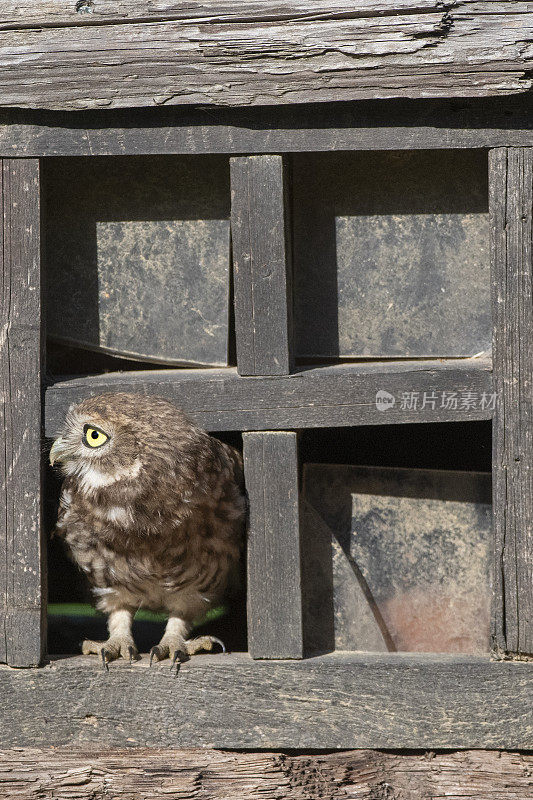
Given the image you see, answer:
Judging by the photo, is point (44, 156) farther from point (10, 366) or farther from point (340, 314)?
point (340, 314)

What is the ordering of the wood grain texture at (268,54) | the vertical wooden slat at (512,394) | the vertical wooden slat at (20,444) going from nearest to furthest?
the wood grain texture at (268,54)
the vertical wooden slat at (512,394)
the vertical wooden slat at (20,444)

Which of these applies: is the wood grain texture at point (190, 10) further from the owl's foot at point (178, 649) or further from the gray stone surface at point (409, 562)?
the owl's foot at point (178, 649)

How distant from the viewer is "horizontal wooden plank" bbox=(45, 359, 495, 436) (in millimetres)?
2701

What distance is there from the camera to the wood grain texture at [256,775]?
272 centimetres

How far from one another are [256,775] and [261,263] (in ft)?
5.50

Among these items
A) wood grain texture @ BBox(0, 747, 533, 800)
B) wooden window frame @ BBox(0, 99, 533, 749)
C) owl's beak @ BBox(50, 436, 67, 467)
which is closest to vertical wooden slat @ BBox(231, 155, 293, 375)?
wooden window frame @ BBox(0, 99, 533, 749)

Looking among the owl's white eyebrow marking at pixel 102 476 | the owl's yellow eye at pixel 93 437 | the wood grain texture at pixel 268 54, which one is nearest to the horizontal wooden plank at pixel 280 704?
the owl's white eyebrow marking at pixel 102 476

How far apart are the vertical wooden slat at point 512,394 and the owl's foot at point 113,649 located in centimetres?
123

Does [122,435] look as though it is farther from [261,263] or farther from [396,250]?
[396,250]

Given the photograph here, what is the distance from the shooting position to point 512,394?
8.80 ft

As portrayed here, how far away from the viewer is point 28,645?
2.76 m

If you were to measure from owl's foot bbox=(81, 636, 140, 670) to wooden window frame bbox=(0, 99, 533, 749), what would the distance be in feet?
0.21

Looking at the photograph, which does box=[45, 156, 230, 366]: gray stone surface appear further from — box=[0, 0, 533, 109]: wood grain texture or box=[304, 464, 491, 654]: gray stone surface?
box=[304, 464, 491, 654]: gray stone surface

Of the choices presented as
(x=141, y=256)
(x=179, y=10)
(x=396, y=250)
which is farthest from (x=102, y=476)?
(x=179, y=10)
